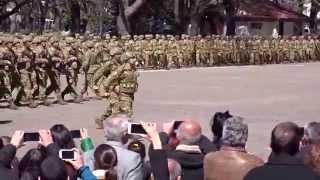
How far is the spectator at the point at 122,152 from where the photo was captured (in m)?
6.09

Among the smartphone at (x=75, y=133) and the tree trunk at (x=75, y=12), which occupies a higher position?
the tree trunk at (x=75, y=12)

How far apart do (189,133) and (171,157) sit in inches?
12.7

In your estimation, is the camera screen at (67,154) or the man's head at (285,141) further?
the man's head at (285,141)

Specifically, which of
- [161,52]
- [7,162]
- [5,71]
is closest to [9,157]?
[7,162]

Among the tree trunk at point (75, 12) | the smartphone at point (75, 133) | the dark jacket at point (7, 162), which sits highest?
the tree trunk at point (75, 12)

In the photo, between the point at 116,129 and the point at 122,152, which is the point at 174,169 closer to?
the point at 122,152

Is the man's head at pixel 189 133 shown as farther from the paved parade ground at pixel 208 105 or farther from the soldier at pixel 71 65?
the soldier at pixel 71 65

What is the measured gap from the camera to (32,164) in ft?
18.3

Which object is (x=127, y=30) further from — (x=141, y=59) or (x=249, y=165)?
(x=249, y=165)

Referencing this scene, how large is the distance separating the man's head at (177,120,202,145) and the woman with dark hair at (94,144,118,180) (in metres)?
0.63

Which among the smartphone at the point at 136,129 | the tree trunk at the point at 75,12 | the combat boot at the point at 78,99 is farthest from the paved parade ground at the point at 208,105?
the tree trunk at the point at 75,12

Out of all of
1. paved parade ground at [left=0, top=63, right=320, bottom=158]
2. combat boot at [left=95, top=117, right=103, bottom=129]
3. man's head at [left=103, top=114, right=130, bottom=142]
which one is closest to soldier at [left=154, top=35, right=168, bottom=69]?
paved parade ground at [left=0, top=63, right=320, bottom=158]

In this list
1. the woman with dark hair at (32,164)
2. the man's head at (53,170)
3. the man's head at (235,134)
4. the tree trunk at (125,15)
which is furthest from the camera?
the tree trunk at (125,15)

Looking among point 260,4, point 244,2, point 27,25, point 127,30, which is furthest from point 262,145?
point 27,25
